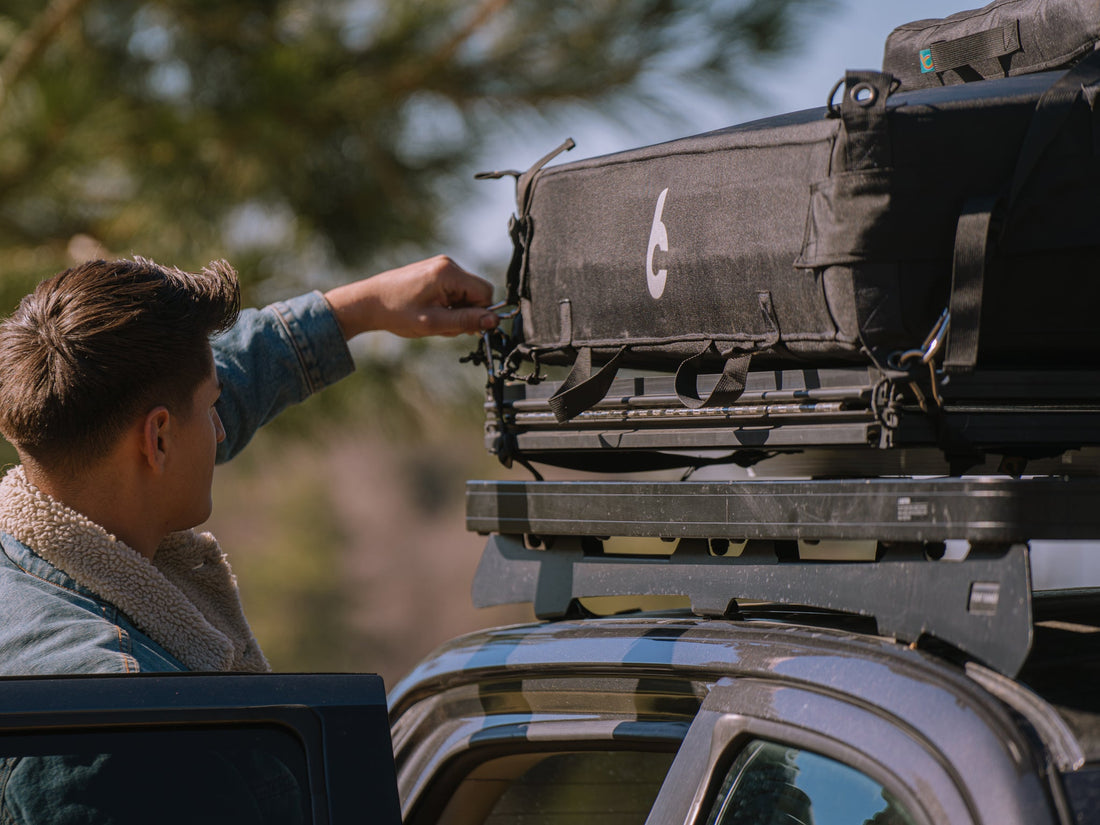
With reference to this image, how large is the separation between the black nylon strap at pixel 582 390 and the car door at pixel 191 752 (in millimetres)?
473

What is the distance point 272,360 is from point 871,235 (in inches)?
46.1

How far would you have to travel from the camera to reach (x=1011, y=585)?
3.85ft

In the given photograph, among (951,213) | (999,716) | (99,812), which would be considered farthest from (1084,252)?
(99,812)

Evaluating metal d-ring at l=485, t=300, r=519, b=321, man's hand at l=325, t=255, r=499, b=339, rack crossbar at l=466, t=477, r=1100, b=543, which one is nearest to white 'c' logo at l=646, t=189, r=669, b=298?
rack crossbar at l=466, t=477, r=1100, b=543

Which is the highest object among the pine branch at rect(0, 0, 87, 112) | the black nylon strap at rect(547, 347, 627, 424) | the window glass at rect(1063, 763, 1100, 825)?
the pine branch at rect(0, 0, 87, 112)

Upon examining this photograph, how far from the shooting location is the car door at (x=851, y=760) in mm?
1095

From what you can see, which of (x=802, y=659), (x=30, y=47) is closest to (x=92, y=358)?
(x=802, y=659)

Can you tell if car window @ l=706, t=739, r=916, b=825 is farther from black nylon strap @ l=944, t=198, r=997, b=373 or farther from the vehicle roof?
black nylon strap @ l=944, t=198, r=997, b=373

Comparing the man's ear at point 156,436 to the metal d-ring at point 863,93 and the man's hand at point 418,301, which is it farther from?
the metal d-ring at point 863,93

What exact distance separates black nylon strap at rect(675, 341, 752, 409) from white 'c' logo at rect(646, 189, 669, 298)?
0.31 ft

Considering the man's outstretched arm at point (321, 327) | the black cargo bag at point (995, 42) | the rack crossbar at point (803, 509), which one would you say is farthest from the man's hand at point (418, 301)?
the black cargo bag at point (995, 42)

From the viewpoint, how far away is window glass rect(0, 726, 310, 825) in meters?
1.21

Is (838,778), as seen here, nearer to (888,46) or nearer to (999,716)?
(999,716)

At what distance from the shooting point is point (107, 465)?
1542 mm
